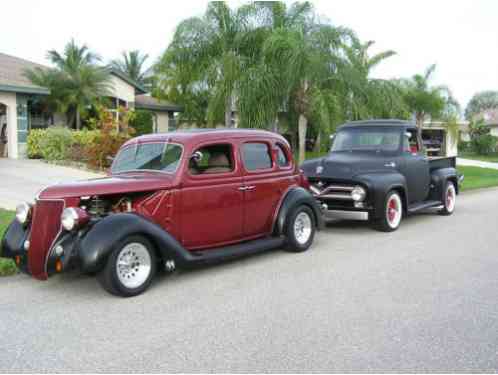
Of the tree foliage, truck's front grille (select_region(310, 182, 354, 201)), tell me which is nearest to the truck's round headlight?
truck's front grille (select_region(310, 182, 354, 201))

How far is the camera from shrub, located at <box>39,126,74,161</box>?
20750mm

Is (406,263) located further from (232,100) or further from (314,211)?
(232,100)

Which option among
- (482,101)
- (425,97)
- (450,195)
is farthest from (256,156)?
(482,101)

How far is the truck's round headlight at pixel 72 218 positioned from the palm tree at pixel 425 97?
26.5m

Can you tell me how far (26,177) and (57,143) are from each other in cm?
476

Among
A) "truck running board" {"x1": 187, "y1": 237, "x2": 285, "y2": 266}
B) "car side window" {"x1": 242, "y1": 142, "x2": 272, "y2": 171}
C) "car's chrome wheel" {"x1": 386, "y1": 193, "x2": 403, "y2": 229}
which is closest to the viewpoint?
"truck running board" {"x1": 187, "y1": 237, "x2": 285, "y2": 266}

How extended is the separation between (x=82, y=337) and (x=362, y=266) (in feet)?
12.8

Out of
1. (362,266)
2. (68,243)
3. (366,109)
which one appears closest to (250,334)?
(68,243)

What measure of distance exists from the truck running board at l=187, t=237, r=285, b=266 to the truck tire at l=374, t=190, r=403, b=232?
263cm

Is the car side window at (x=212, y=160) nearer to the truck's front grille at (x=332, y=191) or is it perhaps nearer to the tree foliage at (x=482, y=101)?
the truck's front grille at (x=332, y=191)

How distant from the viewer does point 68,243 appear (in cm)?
575

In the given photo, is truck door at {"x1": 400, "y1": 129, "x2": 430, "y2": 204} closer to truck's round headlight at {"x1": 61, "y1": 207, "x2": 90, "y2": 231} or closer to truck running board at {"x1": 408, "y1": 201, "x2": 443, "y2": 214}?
truck running board at {"x1": 408, "y1": 201, "x2": 443, "y2": 214}

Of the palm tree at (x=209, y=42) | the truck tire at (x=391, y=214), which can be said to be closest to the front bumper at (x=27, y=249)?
the truck tire at (x=391, y=214)

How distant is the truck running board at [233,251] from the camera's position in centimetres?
659
